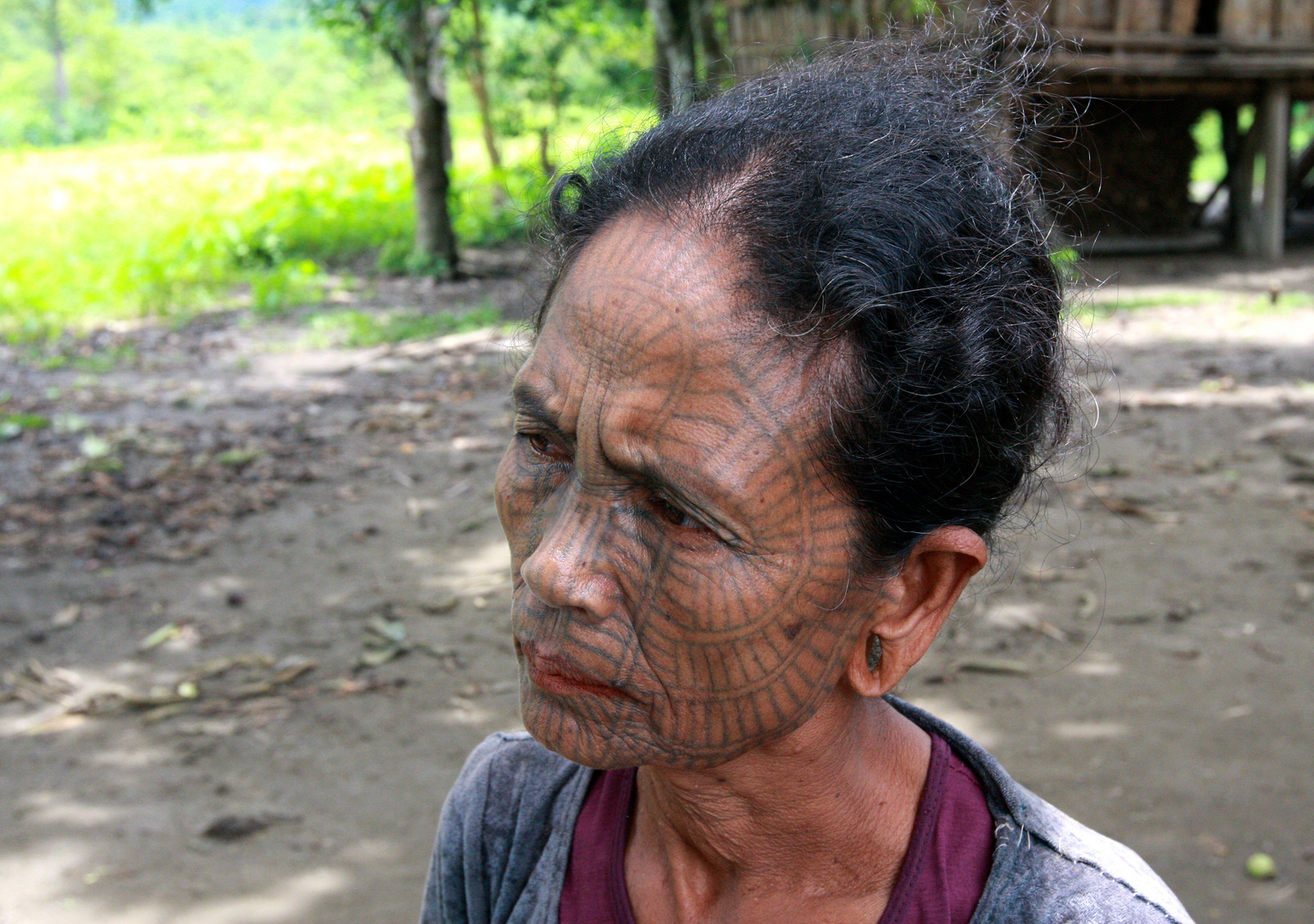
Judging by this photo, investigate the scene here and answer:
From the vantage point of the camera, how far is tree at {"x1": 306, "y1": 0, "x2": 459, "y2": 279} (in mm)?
10617

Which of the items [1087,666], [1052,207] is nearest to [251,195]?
[1087,666]

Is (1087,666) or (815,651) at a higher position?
(815,651)

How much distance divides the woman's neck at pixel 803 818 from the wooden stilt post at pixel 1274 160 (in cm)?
1173

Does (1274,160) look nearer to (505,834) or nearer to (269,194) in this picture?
(505,834)

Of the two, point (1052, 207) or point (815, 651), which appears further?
point (1052, 207)

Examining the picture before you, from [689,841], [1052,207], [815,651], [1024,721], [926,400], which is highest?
[1052,207]

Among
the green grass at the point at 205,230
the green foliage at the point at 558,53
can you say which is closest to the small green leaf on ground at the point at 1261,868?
the green grass at the point at 205,230

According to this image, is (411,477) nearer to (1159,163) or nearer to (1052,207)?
(1052,207)

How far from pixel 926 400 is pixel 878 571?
0.21 meters

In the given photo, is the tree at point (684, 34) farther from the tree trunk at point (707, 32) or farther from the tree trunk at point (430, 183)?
the tree trunk at point (430, 183)

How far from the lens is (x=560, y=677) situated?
51.4 inches

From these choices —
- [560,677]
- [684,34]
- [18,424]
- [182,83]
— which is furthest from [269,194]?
[182,83]

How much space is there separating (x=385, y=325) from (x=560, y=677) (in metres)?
9.13

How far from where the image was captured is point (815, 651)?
132 cm
